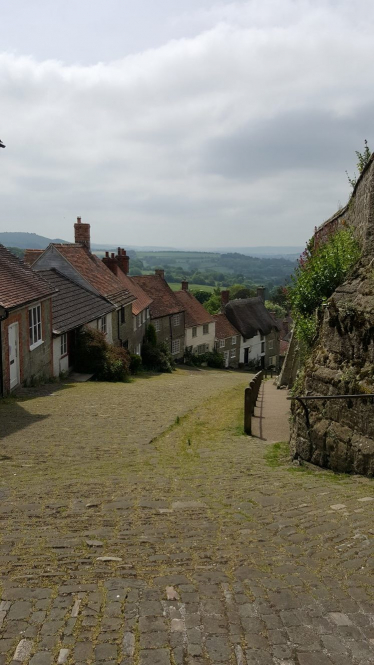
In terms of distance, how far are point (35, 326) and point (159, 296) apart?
2522 cm

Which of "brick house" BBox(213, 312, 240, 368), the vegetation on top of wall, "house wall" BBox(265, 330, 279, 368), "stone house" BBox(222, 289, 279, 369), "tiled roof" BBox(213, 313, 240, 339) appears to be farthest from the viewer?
"house wall" BBox(265, 330, 279, 368)

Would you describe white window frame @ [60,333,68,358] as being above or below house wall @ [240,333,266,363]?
above

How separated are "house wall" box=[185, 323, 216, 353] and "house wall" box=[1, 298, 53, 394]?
2514 centimetres

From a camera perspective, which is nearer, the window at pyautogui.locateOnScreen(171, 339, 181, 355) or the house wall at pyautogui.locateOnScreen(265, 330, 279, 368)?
the window at pyautogui.locateOnScreen(171, 339, 181, 355)

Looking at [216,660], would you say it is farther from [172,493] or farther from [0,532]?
[172,493]

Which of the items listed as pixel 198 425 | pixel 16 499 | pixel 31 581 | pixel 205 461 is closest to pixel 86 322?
pixel 198 425

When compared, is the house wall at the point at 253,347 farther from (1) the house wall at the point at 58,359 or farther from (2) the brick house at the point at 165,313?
(1) the house wall at the point at 58,359

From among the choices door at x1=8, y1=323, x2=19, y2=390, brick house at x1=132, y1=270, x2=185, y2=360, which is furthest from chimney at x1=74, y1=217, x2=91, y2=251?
door at x1=8, y1=323, x2=19, y2=390

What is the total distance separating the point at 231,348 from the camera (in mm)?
52688

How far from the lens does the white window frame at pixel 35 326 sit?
64.7 feet

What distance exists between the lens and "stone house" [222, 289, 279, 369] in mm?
54625

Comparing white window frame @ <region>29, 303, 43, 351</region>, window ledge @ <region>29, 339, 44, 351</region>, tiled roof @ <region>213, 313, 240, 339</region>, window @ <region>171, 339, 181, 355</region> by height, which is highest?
white window frame @ <region>29, 303, 43, 351</region>

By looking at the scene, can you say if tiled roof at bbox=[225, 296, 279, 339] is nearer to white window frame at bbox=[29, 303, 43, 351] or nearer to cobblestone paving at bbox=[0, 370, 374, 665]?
white window frame at bbox=[29, 303, 43, 351]

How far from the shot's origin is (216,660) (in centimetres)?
379
